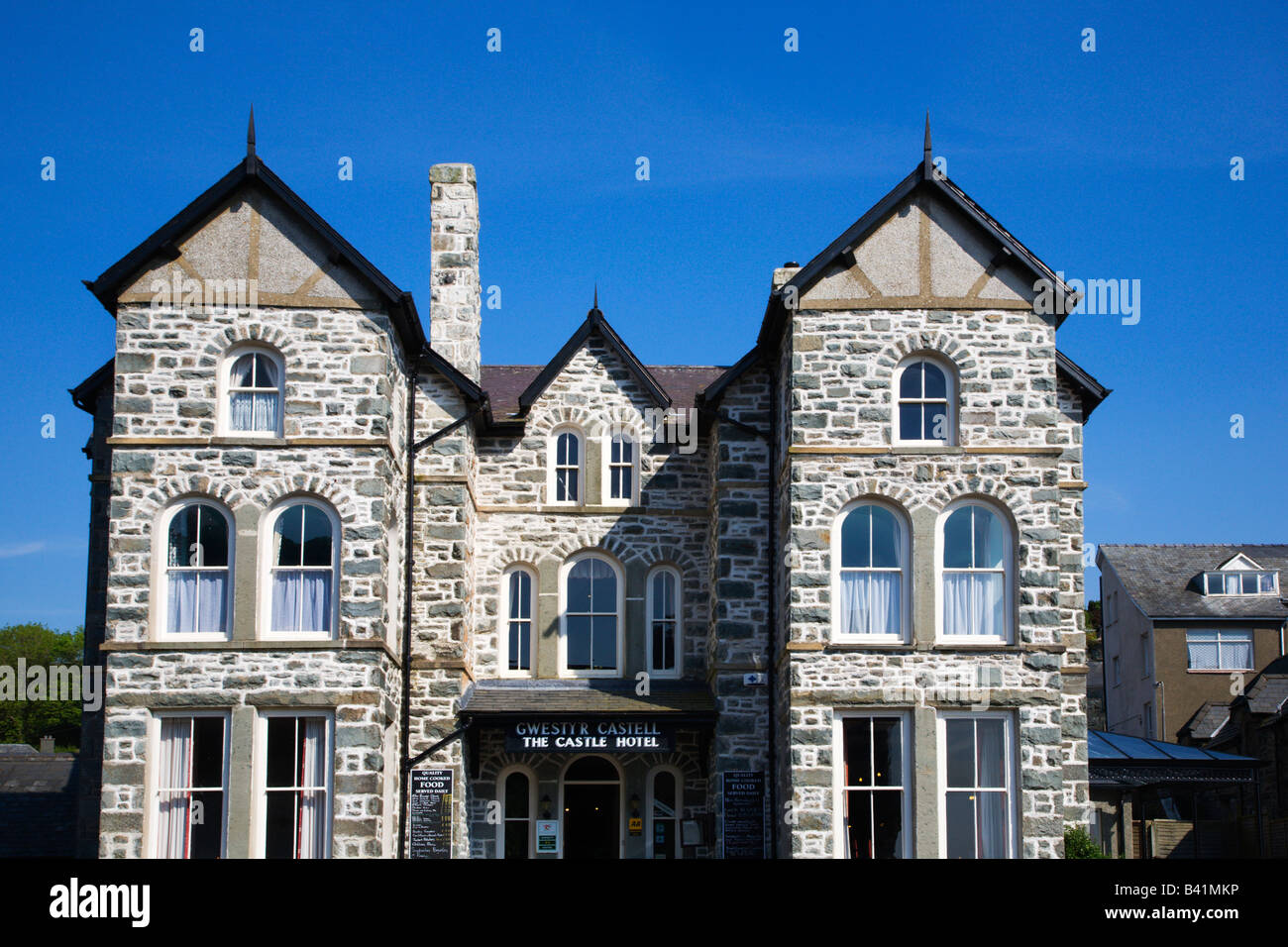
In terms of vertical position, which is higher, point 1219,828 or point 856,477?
point 856,477

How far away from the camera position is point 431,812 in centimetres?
2284

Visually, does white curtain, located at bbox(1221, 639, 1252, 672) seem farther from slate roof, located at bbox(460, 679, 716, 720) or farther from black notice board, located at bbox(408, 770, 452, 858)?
black notice board, located at bbox(408, 770, 452, 858)

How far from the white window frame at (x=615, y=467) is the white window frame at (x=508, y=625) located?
189 cm

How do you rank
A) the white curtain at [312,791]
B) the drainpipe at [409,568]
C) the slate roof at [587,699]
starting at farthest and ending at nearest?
the slate roof at [587,699] < the drainpipe at [409,568] < the white curtain at [312,791]

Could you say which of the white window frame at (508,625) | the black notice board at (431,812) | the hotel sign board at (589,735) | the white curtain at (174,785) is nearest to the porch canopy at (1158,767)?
the hotel sign board at (589,735)

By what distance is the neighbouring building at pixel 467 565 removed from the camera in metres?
20.6

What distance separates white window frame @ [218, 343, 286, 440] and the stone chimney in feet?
15.4

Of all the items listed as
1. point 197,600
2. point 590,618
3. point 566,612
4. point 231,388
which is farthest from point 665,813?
point 231,388

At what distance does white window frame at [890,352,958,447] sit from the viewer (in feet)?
70.9

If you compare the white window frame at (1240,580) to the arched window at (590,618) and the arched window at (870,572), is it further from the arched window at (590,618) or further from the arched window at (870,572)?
the arched window at (870,572)
